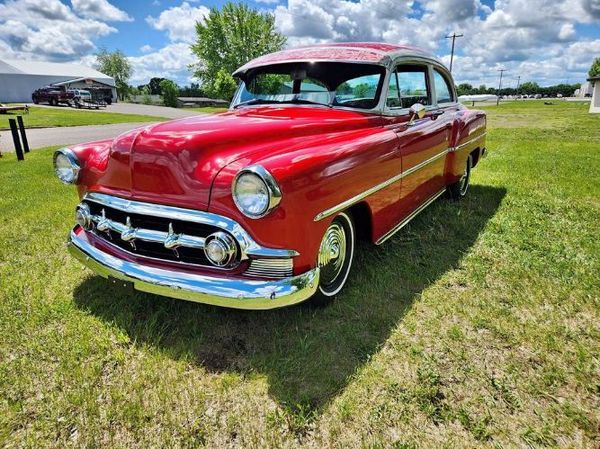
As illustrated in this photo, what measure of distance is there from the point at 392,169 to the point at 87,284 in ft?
7.84

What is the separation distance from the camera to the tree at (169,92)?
48422mm

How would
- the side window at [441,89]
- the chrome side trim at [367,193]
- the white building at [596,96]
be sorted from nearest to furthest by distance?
the chrome side trim at [367,193], the side window at [441,89], the white building at [596,96]

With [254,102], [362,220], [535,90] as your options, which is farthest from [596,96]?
[535,90]

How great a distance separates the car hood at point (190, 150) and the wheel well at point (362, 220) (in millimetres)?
543

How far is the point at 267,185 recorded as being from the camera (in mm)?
2082

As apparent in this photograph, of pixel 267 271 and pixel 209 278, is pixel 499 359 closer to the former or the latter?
pixel 267 271

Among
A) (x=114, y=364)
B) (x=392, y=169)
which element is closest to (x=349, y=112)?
(x=392, y=169)

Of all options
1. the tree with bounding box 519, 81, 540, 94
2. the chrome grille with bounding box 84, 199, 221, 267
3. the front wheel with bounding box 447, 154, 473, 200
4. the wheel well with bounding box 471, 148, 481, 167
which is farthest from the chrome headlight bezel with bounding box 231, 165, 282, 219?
the tree with bounding box 519, 81, 540, 94

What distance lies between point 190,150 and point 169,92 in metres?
50.5

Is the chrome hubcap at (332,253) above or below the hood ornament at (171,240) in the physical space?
below

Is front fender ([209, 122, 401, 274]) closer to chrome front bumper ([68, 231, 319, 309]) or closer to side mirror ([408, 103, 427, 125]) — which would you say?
chrome front bumper ([68, 231, 319, 309])

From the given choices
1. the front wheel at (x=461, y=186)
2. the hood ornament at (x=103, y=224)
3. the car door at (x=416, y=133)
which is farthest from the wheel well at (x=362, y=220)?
the front wheel at (x=461, y=186)

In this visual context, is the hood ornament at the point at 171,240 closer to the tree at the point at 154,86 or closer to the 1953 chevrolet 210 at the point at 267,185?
the 1953 chevrolet 210 at the point at 267,185

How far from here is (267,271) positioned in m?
2.23
